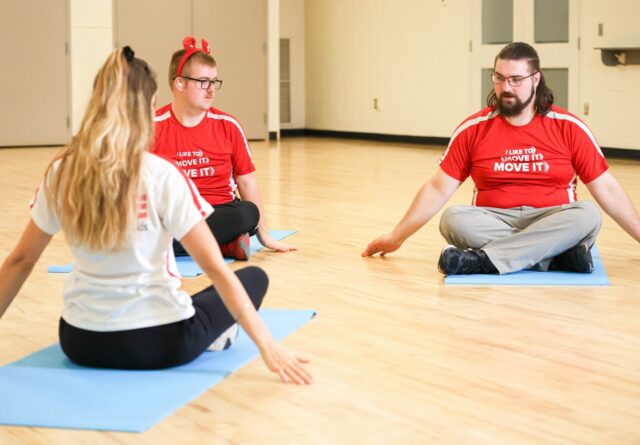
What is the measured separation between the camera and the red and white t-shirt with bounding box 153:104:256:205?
4336mm

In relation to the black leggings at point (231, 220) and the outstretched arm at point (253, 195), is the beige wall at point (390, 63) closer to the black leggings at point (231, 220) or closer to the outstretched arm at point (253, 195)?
the outstretched arm at point (253, 195)

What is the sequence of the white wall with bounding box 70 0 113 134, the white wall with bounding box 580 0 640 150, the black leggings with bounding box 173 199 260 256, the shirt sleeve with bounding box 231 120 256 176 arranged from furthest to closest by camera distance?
the white wall with bounding box 70 0 113 134, the white wall with bounding box 580 0 640 150, the shirt sleeve with bounding box 231 120 256 176, the black leggings with bounding box 173 199 260 256

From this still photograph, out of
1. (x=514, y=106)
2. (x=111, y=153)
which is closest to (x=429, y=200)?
(x=514, y=106)

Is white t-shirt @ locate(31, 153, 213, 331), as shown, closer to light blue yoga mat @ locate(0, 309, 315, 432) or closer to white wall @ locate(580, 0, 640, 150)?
light blue yoga mat @ locate(0, 309, 315, 432)

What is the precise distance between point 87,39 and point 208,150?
7.04 m

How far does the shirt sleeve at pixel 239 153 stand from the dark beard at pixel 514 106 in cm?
111

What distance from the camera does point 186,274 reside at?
405 centimetres

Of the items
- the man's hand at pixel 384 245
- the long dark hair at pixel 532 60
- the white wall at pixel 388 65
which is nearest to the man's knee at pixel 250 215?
the man's hand at pixel 384 245

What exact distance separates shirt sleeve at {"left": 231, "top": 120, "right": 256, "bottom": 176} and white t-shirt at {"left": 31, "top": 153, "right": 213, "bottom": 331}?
6.54 ft

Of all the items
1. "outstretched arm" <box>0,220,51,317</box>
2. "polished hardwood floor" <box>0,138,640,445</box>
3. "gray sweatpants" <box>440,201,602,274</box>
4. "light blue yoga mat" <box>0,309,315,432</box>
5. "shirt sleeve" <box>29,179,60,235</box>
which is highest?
"shirt sleeve" <box>29,179,60,235</box>

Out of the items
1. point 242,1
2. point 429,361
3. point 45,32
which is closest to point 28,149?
point 45,32

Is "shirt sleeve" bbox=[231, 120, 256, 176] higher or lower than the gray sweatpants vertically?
higher

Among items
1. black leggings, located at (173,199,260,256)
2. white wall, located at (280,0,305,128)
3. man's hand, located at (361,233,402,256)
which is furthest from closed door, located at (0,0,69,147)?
man's hand, located at (361,233,402,256)

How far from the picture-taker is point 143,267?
2.43 meters
